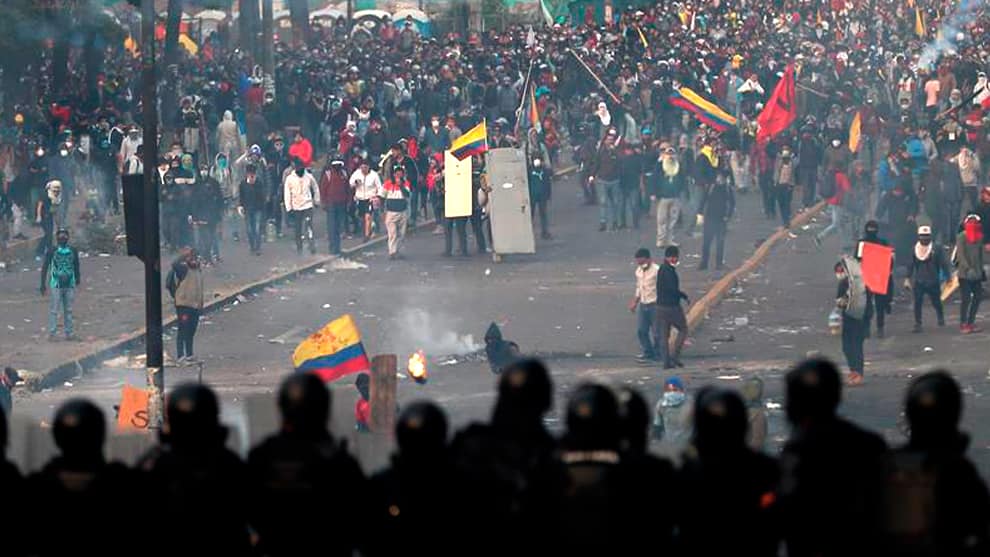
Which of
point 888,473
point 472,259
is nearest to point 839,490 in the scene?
point 888,473

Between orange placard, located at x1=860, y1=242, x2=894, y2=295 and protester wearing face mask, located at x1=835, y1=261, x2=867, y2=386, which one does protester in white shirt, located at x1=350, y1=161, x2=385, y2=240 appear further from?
protester wearing face mask, located at x1=835, y1=261, x2=867, y2=386

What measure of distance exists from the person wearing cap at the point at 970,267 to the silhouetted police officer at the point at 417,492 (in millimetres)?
16918

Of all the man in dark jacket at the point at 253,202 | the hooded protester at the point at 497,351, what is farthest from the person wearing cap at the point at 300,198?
the hooded protester at the point at 497,351

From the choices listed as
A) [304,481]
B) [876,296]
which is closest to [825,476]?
[304,481]

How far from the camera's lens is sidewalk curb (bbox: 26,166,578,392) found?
66.0 ft

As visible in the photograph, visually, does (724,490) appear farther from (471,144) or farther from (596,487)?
(471,144)

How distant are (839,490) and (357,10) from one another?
185 feet

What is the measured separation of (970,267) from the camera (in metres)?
22.3

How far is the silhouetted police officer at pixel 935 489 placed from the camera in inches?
229

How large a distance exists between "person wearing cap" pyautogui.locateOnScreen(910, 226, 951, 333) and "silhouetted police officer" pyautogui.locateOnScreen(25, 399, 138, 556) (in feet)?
56.5

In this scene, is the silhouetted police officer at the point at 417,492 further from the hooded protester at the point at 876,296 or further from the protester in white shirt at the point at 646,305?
the protester in white shirt at the point at 646,305

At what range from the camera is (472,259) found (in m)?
29.1

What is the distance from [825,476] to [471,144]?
22.7 m

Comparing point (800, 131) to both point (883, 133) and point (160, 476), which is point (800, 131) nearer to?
point (883, 133)
